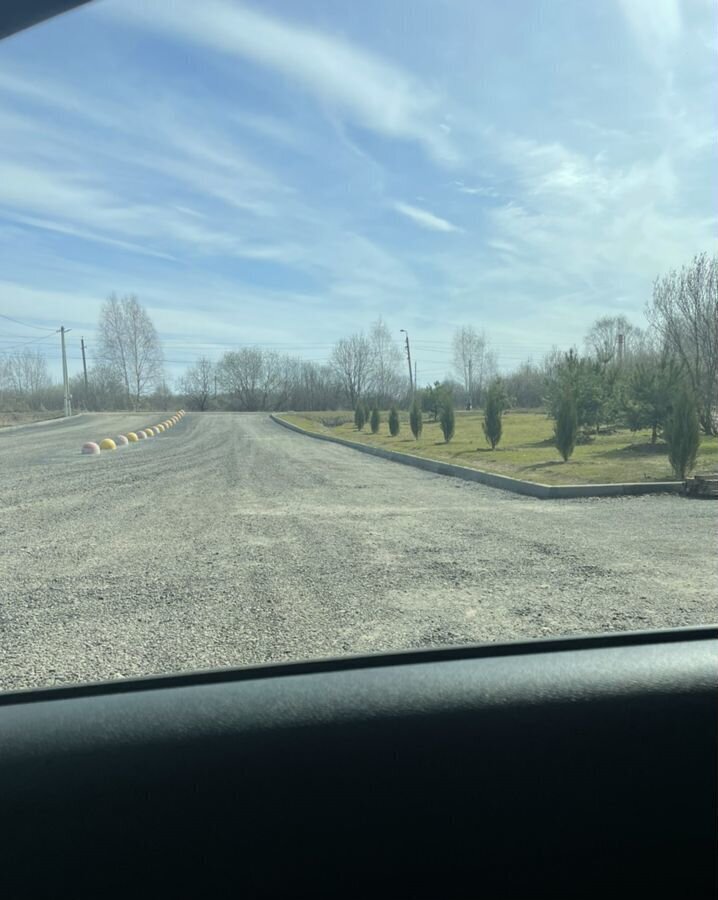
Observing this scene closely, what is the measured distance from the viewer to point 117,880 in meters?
1.63

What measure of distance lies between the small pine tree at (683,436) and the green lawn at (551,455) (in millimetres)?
301

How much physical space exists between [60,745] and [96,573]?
4.42 m

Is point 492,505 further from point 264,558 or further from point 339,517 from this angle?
point 264,558

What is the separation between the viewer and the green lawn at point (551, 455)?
13.0 meters

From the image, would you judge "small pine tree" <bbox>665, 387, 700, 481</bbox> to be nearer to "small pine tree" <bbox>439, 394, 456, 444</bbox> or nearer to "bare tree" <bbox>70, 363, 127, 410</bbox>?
"bare tree" <bbox>70, 363, 127, 410</bbox>

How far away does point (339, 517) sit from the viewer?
8.76 m

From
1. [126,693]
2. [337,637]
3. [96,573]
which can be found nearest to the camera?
[126,693]

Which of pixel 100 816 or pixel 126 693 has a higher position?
pixel 126 693

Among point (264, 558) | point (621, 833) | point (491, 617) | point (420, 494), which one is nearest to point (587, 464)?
point (420, 494)

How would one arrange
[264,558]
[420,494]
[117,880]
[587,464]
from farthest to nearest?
[587,464] < [420,494] < [264,558] < [117,880]

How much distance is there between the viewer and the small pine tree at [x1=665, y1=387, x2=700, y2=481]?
11.8 m

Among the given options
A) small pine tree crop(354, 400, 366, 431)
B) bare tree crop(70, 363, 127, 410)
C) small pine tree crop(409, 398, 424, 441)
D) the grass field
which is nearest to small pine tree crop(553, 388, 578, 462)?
bare tree crop(70, 363, 127, 410)

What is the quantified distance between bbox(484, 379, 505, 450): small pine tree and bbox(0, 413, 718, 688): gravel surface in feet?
25.5

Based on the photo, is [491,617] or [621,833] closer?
[621,833]
